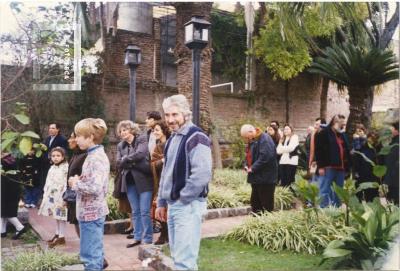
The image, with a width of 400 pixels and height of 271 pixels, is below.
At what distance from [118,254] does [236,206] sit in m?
3.15

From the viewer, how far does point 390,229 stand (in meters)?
4.27

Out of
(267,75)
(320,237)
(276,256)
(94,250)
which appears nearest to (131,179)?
(94,250)

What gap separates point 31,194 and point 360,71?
26.3 feet

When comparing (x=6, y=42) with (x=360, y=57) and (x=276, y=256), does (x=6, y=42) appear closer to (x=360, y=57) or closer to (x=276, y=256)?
(x=276, y=256)

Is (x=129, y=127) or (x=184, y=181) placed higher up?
(x=129, y=127)

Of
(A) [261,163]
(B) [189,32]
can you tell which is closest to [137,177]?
(A) [261,163]

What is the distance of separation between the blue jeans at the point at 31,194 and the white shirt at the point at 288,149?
4697 millimetres

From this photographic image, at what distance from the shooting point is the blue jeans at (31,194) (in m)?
8.05

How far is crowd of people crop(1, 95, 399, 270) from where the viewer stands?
3.53m

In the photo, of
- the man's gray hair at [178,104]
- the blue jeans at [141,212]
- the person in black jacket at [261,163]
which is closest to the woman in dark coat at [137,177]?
the blue jeans at [141,212]

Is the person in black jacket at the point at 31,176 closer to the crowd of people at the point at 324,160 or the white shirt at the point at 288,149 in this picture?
the crowd of people at the point at 324,160

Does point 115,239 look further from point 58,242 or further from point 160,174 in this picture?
point 160,174

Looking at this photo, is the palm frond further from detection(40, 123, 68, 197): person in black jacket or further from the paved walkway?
detection(40, 123, 68, 197): person in black jacket

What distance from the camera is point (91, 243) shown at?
13.1 ft
